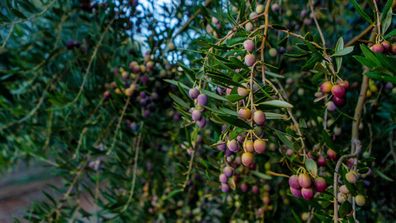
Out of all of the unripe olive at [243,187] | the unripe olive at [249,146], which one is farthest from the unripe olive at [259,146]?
the unripe olive at [243,187]

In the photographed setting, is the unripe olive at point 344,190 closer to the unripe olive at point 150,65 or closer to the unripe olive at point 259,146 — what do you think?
the unripe olive at point 259,146

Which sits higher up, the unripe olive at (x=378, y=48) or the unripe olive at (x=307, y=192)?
the unripe olive at (x=378, y=48)

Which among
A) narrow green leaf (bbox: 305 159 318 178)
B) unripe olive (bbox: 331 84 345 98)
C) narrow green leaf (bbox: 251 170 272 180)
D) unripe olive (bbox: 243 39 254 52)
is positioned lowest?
narrow green leaf (bbox: 305 159 318 178)

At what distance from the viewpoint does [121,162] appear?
0.80 metres

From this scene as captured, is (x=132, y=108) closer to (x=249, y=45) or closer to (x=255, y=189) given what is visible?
(x=255, y=189)

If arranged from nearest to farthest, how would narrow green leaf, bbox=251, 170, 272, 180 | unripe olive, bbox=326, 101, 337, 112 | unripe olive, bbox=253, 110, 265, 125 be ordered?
unripe olive, bbox=253, 110, 265, 125 → unripe olive, bbox=326, 101, 337, 112 → narrow green leaf, bbox=251, 170, 272, 180

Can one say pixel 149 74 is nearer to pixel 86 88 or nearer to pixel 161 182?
pixel 86 88

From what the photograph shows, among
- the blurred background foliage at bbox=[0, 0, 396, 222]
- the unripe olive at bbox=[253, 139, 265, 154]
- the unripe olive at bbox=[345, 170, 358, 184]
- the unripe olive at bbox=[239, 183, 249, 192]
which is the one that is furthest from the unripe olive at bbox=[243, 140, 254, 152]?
the unripe olive at bbox=[239, 183, 249, 192]

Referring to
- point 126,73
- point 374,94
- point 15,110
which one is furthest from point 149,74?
point 374,94

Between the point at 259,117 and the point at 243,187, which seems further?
the point at 243,187

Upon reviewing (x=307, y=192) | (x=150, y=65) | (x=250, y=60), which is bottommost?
(x=307, y=192)

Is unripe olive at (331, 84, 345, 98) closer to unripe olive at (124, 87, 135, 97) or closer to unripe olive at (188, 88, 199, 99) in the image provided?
unripe olive at (188, 88, 199, 99)

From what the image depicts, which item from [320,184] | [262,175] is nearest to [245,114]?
[320,184]

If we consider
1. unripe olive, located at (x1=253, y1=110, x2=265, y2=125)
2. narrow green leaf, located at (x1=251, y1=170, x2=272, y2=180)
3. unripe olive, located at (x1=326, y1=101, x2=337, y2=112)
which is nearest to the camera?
unripe olive, located at (x1=253, y1=110, x2=265, y2=125)
